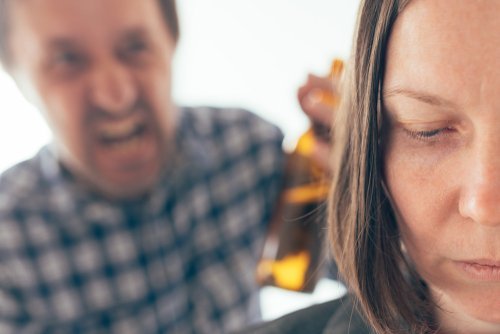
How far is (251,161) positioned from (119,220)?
0.80ft

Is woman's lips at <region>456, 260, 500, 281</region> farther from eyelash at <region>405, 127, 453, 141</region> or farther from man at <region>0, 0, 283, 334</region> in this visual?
man at <region>0, 0, 283, 334</region>

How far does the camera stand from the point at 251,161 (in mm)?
1015

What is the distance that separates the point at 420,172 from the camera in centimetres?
50

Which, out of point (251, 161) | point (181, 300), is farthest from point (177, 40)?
point (181, 300)

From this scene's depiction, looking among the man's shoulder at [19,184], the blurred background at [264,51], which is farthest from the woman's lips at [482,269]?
the blurred background at [264,51]

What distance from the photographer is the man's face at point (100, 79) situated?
2.55 ft

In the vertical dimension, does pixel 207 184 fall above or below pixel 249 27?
below

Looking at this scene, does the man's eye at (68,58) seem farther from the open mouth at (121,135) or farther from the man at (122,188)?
the open mouth at (121,135)

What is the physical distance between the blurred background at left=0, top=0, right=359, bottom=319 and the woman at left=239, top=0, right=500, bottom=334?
720 mm

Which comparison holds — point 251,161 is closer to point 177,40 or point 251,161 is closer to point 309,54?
point 177,40

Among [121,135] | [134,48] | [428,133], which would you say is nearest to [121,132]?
[121,135]

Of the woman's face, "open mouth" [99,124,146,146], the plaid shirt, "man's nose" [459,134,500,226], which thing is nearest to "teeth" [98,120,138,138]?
"open mouth" [99,124,146,146]

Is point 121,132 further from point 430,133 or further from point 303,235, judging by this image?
point 430,133

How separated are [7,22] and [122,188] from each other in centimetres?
29
